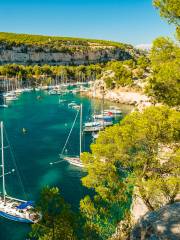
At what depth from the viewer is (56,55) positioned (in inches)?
5591

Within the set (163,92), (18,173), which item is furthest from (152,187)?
(18,173)

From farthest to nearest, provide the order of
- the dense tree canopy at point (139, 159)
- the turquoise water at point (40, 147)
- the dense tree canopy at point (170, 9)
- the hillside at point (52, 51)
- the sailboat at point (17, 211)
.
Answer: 1. the hillside at point (52, 51)
2. the turquoise water at point (40, 147)
3. the sailboat at point (17, 211)
4. the dense tree canopy at point (139, 159)
5. the dense tree canopy at point (170, 9)

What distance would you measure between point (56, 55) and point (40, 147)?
105823mm

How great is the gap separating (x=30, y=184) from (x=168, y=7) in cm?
2113

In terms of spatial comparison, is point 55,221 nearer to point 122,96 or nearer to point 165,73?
point 165,73

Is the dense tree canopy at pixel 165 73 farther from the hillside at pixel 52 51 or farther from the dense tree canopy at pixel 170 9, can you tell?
the hillside at pixel 52 51

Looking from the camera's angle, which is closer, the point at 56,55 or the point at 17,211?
the point at 17,211

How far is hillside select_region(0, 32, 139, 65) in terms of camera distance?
129125 mm

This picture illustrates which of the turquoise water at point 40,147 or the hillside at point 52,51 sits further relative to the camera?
the hillside at point 52,51

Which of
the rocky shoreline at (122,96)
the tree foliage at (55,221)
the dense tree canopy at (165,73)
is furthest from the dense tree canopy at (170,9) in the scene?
the rocky shoreline at (122,96)

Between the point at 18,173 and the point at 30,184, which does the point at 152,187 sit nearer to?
the point at 30,184

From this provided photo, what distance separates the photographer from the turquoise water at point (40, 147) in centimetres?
2694

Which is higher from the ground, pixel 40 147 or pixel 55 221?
pixel 55 221

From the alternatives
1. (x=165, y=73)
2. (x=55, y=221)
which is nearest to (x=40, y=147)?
(x=55, y=221)
